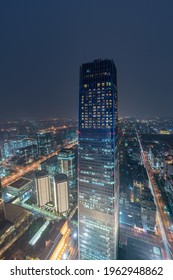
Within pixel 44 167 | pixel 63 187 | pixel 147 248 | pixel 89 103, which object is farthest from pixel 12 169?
pixel 147 248

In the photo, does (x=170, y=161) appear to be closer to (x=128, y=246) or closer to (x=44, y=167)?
(x=128, y=246)

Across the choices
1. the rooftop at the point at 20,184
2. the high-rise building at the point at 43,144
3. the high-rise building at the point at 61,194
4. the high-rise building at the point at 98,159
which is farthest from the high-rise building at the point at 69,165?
the high-rise building at the point at 43,144

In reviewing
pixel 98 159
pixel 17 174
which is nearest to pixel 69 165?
pixel 98 159

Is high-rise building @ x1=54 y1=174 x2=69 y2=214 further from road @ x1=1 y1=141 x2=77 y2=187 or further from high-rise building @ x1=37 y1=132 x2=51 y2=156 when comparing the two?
high-rise building @ x1=37 y1=132 x2=51 y2=156

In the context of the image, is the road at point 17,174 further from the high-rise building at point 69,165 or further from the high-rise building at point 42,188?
the high-rise building at point 69,165

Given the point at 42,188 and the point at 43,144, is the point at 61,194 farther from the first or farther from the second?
the point at 43,144
